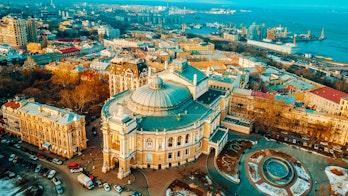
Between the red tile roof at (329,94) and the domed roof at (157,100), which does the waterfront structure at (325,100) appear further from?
the domed roof at (157,100)

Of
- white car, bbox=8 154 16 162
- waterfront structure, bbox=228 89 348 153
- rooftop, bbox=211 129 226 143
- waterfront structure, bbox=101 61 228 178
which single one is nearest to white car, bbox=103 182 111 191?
waterfront structure, bbox=101 61 228 178

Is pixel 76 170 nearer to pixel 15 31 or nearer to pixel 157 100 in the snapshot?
pixel 157 100

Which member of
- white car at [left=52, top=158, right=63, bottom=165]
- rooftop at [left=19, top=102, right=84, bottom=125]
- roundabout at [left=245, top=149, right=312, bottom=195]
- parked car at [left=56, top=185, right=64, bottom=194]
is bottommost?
roundabout at [left=245, top=149, right=312, bottom=195]

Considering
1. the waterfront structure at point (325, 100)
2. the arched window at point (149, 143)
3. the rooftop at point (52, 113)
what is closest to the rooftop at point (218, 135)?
the arched window at point (149, 143)

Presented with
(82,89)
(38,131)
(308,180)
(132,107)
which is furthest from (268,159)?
(82,89)

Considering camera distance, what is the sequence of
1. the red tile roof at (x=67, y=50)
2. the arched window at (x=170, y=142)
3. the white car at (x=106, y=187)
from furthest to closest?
1. the red tile roof at (x=67, y=50)
2. the arched window at (x=170, y=142)
3. the white car at (x=106, y=187)

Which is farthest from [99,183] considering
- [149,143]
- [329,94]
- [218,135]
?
[329,94]

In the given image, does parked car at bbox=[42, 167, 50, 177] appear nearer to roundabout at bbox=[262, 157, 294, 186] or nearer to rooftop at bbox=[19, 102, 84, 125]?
rooftop at bbox=[19, 102, 84, 125]

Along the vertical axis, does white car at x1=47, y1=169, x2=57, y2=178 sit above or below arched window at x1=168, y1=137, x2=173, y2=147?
below
